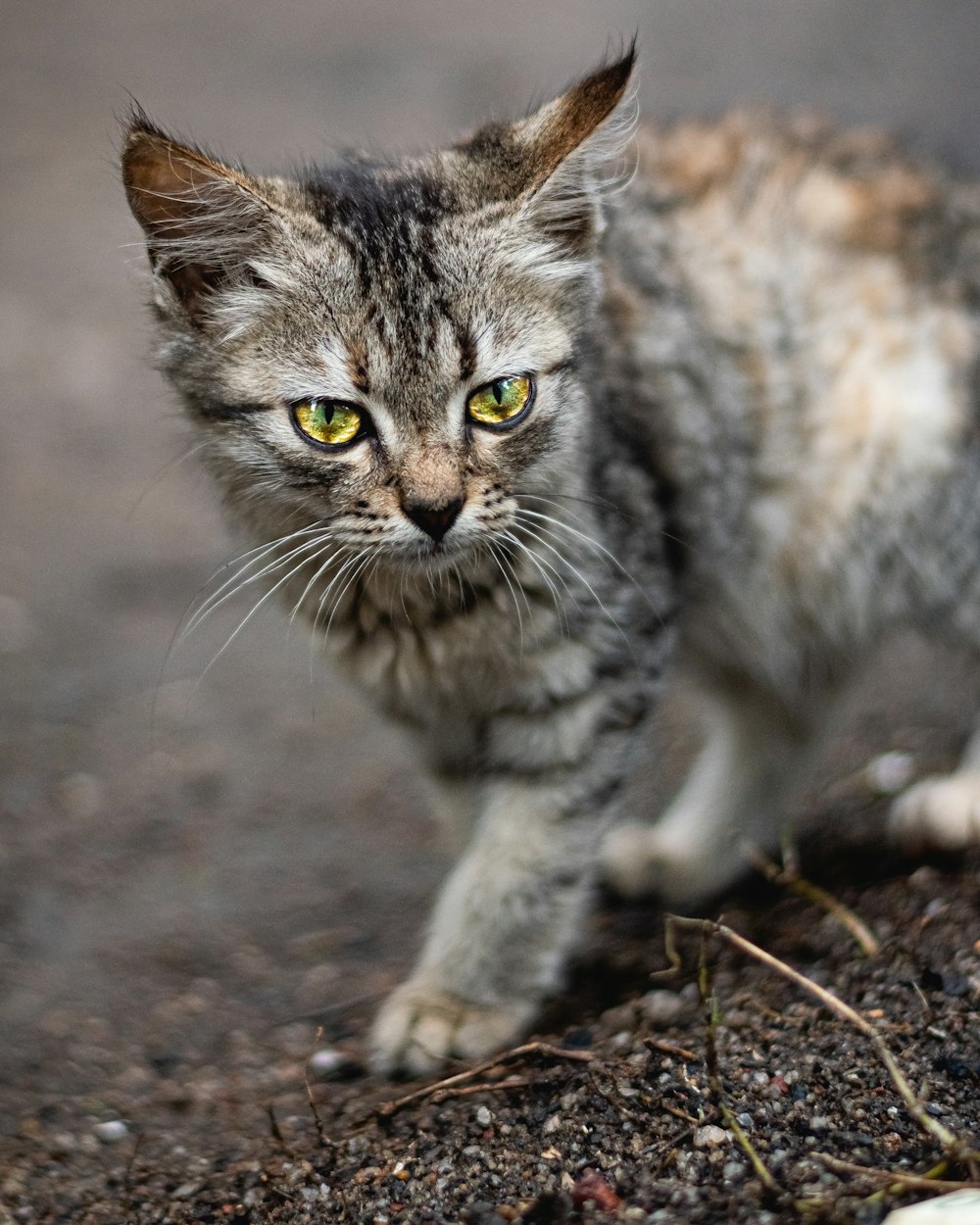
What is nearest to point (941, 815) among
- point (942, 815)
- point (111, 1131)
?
point (942, 815)

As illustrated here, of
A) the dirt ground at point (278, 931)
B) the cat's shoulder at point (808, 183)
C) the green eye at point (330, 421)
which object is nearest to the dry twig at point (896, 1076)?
the dirt ground at point (278, 931)

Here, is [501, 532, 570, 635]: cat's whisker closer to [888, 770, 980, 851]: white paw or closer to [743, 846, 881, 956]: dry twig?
[743, 846, 881, 956]: dry twig

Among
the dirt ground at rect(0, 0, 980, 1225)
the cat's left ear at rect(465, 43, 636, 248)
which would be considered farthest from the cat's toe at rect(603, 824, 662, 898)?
the cat's left ear at rect(465, 43, 636, 248)

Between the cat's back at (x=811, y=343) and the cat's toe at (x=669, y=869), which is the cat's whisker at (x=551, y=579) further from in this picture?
the cat's toe at (x=669, y=869)

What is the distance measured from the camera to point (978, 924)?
8.54 feet

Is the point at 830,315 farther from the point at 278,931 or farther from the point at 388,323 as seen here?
the point at 278,931

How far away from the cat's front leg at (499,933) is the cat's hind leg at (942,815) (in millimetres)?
941

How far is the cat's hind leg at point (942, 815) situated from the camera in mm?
3201

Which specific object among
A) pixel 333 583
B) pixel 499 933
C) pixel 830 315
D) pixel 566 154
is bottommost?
pixel 499 933

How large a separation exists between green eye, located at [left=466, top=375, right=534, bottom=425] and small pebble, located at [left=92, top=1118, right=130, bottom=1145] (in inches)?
62.6

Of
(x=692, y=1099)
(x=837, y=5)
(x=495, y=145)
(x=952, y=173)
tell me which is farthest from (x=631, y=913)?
(x=837, y=5)

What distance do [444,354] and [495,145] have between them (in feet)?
1.87

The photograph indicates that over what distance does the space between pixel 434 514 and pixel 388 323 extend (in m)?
0.37

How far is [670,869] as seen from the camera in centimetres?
358
